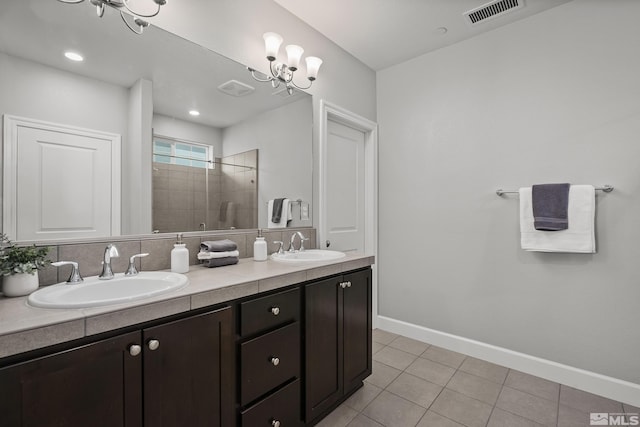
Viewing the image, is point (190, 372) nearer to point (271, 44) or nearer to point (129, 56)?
point (129, 56)

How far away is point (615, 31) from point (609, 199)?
108 centimetres

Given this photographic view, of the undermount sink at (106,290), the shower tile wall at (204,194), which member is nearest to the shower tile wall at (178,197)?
the shower tile wall at (204,194)

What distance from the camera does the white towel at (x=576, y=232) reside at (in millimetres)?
1930

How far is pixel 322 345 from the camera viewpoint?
5.32ft

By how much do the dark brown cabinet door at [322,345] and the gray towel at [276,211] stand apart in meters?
0.69

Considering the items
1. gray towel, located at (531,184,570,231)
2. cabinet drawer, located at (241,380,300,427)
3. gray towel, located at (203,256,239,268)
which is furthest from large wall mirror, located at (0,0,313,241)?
gray towel, located at (531,184,570,231)

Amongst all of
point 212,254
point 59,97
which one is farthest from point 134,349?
point 59,97

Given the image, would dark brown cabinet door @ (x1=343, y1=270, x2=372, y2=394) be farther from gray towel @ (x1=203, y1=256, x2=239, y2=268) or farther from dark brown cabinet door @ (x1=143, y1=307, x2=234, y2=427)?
dark brown cabinet door @ (x1=143, y1=307, x2=234, y2=427)

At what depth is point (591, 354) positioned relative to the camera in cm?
199

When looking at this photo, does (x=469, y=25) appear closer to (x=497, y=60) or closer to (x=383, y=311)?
(x=497, y=60)

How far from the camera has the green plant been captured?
3.34ft

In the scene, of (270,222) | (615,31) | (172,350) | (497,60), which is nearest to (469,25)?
(497,60)

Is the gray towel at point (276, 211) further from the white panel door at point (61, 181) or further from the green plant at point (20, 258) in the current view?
the green plant at point (20, 258)

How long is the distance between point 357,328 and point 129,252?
4.46 ft
